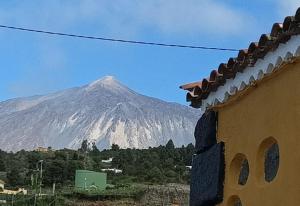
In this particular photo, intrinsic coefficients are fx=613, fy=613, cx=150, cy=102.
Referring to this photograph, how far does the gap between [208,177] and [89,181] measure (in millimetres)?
37638

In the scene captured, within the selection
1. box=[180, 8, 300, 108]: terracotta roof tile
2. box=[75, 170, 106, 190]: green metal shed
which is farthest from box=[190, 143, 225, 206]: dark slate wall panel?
box=[75, 170, 106, 190]: green metal shed

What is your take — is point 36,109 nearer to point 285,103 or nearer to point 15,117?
point 15,117

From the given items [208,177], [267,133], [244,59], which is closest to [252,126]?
[267,133]

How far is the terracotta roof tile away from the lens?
15.3 feet

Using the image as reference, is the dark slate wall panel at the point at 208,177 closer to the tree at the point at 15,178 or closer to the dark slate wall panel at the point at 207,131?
the dark slate wall panel at the point at 207,131

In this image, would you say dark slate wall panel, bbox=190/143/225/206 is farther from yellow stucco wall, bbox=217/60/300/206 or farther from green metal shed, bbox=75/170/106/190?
green metal shed, bbox=75/170/106/190

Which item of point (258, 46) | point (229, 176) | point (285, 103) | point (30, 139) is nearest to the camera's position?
point (285, 103)

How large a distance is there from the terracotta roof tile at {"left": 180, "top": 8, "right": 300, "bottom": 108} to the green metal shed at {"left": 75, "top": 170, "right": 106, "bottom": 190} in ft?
122

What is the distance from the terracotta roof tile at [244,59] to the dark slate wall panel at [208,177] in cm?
58

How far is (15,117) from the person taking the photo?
150 metres

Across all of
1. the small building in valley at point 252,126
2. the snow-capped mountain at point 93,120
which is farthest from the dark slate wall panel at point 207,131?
the snow-capped mountain at point 93,120

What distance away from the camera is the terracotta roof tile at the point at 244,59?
468 cm

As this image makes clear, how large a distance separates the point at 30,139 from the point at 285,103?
13273 cm

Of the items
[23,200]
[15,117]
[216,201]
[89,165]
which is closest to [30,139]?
[15,117]
